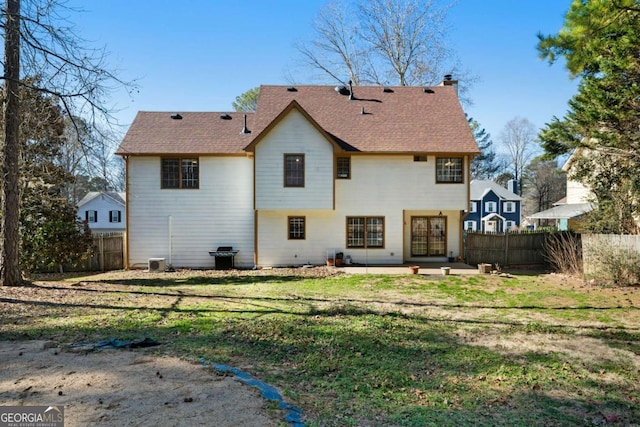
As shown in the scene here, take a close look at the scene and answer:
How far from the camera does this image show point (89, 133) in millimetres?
10172

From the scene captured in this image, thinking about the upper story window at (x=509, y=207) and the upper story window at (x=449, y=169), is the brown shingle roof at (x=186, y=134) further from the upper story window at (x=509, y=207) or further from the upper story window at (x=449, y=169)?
the upper story window at (x=509, y=207)

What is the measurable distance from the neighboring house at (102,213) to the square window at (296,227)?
32560 mm

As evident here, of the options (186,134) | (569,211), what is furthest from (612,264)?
(186,134)

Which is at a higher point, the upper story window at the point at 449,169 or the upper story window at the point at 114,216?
the upper story window at the point at 449,169

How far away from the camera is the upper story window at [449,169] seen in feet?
54.9

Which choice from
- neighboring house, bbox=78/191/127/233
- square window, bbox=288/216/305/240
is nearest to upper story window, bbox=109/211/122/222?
neighboring house, bbox=78/191/127/233

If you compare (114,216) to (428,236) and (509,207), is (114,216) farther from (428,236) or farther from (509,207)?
(509,207)

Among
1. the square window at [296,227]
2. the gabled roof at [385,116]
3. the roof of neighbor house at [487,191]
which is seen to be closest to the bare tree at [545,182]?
the roof of neighbor house at [487,191]

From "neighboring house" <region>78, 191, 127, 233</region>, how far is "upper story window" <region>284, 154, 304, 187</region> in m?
33.2

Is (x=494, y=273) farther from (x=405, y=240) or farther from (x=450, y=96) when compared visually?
(x=450, y=96)

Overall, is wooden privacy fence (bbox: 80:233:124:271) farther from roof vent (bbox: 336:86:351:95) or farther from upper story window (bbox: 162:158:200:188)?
roof vent (bbox: 336:86:351:95)

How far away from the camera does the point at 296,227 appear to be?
16812 mm

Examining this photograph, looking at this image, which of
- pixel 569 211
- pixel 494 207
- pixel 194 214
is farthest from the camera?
pixel 494 207

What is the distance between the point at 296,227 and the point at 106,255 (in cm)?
829
